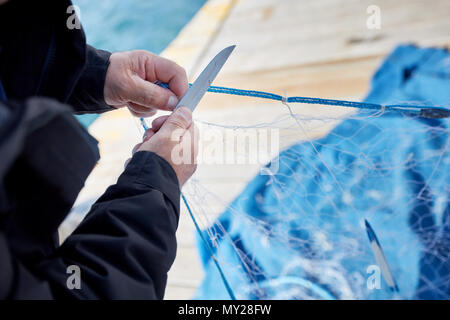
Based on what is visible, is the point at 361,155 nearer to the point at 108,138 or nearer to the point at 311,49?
the point at 311,49

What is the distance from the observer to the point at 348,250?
98cm

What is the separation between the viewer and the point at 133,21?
3.94 m

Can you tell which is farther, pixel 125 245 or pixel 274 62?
A: pixel 274 62

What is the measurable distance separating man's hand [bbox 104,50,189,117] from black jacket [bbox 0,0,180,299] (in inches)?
4.7

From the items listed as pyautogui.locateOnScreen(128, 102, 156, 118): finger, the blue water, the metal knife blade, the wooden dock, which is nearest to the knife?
the metal knife blade

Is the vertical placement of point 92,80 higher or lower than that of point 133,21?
lower

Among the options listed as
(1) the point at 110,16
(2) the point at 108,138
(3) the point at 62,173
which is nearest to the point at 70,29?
(3) the point at 62,173

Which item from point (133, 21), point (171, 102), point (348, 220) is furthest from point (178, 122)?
point (133, 21)

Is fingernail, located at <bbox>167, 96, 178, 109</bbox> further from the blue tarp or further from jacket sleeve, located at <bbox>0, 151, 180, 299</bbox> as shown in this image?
the blue tarp

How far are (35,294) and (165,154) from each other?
0.26 meters

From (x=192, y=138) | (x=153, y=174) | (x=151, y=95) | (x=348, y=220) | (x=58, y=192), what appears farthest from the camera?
(x=348, y=220)

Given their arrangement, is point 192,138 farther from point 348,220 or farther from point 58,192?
point 348,220

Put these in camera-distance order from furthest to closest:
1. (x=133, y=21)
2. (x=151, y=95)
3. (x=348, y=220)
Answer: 1. (x=133, y=21)
2. (x=348, y=220)
3. (x=151, y=95)

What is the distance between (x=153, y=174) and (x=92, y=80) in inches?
14.1
